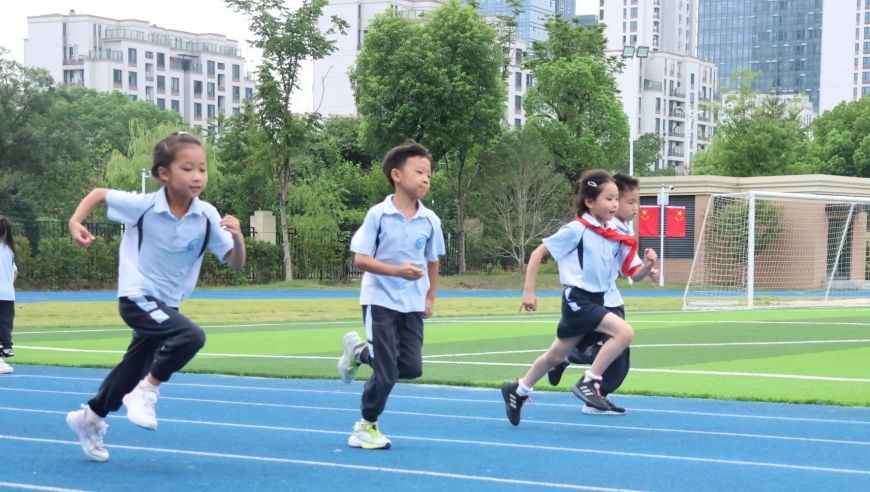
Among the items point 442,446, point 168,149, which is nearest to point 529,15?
point 442,446

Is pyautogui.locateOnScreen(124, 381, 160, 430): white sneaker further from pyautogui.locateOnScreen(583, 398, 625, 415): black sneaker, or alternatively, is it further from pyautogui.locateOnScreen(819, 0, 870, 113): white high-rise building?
pyautogui.locateOnScreen(819, 0, 870, 113): white high-rise building

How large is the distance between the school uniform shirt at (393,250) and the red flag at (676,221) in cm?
3428

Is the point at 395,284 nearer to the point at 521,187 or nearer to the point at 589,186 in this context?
the point at 589,186

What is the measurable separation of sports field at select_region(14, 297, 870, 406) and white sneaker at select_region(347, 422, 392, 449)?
156 inches

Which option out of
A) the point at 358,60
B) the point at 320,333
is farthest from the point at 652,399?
the point at 358,60

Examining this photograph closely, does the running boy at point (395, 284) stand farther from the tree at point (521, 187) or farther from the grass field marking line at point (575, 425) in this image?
the tree at point (521, 187)

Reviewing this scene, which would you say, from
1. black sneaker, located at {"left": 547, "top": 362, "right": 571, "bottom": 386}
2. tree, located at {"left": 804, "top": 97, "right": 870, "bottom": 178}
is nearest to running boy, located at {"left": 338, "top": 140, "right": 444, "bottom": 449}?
black sneaker, located at {"left": 547, "top": 362, "right": 571, "bottom": 386}

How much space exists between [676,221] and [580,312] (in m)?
33.3

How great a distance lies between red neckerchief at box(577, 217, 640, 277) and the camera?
7.91m

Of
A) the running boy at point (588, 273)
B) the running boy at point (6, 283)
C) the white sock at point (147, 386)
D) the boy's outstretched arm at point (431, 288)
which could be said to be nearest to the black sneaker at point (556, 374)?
the running boy at point (588, 273)

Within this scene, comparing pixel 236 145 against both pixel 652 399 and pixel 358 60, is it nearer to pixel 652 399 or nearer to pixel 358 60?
pixel 358 60

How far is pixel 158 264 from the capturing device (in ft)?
20.0

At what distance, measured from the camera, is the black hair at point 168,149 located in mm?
5980

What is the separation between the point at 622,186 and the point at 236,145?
3180 cm
